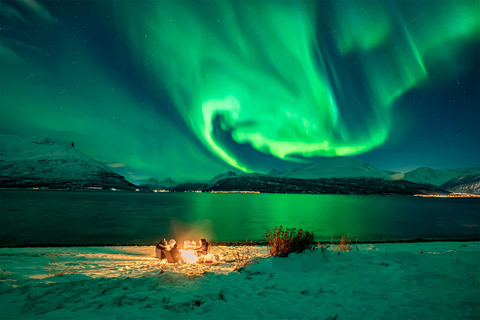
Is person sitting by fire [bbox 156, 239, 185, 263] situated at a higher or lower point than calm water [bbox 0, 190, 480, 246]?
higher

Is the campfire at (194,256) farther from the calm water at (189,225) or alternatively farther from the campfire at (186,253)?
the calm water at (189,225)

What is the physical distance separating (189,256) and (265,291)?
5568mm

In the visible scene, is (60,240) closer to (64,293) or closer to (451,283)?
(64,293)

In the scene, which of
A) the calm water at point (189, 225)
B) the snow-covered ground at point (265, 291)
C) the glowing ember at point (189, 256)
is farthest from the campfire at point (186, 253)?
the calm water at point (189, 225)

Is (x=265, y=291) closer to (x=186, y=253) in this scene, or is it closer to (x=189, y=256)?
(x=189, y=256)

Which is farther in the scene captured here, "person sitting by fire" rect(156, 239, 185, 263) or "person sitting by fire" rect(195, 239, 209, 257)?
"person sitting by fire" rect(195, 239, 209, 257)

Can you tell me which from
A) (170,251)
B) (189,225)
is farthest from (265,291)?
(189,225)

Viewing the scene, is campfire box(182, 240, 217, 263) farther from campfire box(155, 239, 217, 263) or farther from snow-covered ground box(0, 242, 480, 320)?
snow-covered ground box(0, 242, 480, 320)

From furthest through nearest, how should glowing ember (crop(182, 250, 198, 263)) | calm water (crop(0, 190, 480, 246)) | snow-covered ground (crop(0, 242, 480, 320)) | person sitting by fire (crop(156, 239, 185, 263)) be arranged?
calm water (crop(0, 190, 480, 246)) < glowing ember (crop(182, 250, 198, 263)) < person sitting by fire (crop(156, 239, 185, 263)) < snow-covered ground (crop(0, 242, 480, 320))

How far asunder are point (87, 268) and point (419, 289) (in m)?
13.0

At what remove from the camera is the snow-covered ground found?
6160 millimetres

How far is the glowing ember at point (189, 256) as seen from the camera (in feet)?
39.1

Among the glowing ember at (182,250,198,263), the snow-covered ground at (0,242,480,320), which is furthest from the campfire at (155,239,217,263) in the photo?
the snow-covered ground at (0,242,480,320)

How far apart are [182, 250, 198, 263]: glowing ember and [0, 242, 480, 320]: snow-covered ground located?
1428 millimetres
